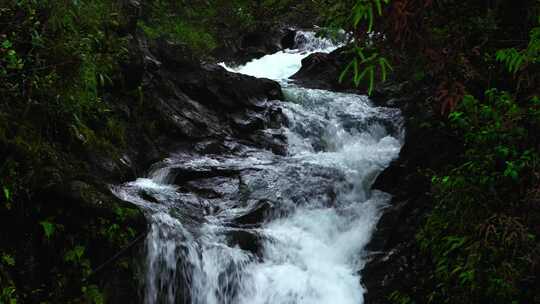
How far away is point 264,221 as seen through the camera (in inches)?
301

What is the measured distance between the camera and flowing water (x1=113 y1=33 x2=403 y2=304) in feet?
19.5

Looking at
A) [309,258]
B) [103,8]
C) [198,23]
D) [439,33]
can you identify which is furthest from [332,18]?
[198,23]

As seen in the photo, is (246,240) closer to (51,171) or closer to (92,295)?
(92,295)

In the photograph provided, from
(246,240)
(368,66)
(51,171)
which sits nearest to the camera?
(368,66)

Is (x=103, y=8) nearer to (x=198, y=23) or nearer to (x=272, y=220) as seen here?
(x=272, y=220)

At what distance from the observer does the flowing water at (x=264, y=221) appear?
596cm

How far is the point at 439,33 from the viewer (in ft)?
12.3

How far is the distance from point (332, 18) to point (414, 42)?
2.32 ft

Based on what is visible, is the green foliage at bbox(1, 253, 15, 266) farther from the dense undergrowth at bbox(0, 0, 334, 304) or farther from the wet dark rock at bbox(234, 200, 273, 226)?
the wet dark rock at bbox(234, 200, 273, 226)

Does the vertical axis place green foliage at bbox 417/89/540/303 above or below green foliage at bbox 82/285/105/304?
above

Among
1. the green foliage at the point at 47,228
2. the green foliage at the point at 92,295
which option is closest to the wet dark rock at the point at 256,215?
the green foliage at the point at 92,295

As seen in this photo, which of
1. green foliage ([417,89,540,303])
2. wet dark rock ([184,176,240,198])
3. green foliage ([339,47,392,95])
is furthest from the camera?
wet dark rock ([184,176,240,198])

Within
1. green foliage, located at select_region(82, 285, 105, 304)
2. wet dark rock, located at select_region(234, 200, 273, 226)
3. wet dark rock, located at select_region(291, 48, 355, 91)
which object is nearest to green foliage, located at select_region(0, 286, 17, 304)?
green foliage, located at select_region(82, 285, 105, 304)

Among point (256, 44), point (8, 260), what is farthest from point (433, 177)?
point (256, 44)
